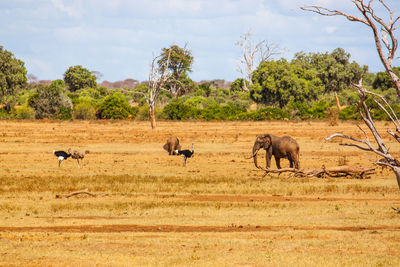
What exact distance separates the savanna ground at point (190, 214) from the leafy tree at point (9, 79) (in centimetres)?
4901

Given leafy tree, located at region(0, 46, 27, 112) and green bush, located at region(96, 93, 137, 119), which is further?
leafy tree, located at region(0, 46, 27, 112)

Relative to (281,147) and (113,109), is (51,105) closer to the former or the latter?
(113,109)

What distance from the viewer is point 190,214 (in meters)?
16.5

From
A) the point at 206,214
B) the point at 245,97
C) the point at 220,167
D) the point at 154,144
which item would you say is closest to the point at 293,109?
the point at 245,97

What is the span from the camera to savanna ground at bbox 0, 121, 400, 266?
11.4 m

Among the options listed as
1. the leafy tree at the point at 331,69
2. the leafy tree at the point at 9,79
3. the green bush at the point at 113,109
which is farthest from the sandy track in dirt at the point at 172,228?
the leafy tree at the point at 331,69

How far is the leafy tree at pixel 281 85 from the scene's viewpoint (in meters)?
75.3

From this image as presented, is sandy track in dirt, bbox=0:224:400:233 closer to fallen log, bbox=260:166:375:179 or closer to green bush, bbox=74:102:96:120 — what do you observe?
fallen log, bbox=260:166:375:179

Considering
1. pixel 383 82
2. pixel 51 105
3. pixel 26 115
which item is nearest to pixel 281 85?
pixel 51 105

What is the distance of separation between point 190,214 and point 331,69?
80325 mm

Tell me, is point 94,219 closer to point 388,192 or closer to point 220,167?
point 388,192

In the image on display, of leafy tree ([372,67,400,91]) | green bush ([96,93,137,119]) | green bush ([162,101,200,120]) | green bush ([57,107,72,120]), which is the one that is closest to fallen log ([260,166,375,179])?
green bush ([162,101,200,120])

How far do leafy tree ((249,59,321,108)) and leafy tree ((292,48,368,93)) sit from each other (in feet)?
45.0

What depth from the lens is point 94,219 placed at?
15766 mm
